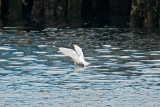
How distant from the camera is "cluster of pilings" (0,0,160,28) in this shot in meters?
38.6

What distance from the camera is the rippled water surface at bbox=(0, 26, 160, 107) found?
1803 centimetres

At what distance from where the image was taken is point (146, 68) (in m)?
23.2

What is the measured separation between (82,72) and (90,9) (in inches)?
1190

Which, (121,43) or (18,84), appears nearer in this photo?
(18,84)

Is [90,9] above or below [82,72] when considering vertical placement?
below

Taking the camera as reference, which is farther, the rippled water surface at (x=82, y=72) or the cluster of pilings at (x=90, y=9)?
the cluster of pilings at (x=90, y=9)

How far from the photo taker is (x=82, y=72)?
74.3 feet

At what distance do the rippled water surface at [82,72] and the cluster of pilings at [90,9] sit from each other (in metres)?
3.39

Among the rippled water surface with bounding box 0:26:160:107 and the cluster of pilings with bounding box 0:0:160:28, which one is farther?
the cluster of pilings with bounding box 0:0:160:28

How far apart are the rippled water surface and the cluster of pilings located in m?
3.39

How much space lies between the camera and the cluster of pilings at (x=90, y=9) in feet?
127

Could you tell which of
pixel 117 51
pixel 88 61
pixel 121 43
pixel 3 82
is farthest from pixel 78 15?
pixel 3 82

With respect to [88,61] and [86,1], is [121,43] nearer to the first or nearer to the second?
[88,61]

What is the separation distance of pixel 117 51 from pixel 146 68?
4839mm
